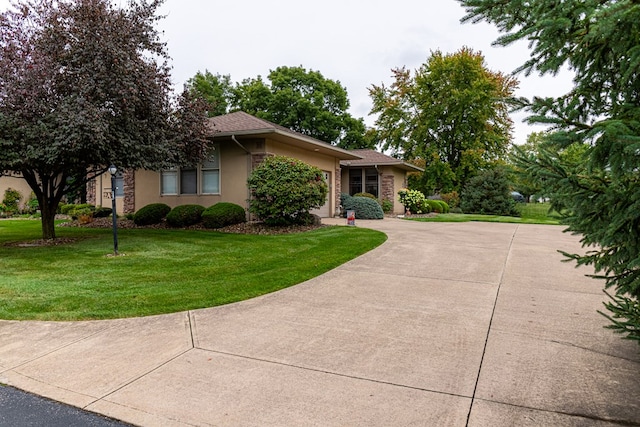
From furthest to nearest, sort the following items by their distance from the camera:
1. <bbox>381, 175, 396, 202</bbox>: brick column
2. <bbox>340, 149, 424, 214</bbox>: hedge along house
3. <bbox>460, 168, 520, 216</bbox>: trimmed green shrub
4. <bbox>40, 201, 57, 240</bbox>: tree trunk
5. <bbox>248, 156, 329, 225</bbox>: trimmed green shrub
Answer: <bbox>460, 168, 520, 216</bbox>: trimmed green shrub → <bbox>381, 175, 396, 202</bbox>: brick column → <bbox>340, 149, 424, 214</bbox>: hedge along house → <bbox>248, 156, 329, 225</bbox>: trimmed green shrub → <bbox>40, 201, 57, 240</bbox>: tree trunk

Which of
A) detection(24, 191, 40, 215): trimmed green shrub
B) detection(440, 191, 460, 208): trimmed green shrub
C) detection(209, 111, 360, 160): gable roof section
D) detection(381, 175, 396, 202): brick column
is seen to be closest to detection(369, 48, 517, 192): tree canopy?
detection(440, 191, 460, 208): trimmed green shrub

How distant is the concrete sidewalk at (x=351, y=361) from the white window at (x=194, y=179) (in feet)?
30.5

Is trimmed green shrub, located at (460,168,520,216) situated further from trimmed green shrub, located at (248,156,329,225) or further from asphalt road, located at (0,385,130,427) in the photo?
asphalt road, located at (0,385,130,427)

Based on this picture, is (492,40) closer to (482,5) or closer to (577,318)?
(482,5)

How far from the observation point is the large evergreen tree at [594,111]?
1.92 m

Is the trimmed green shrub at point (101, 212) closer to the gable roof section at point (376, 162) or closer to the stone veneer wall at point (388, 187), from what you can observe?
the gable roof section at point (376, 162)

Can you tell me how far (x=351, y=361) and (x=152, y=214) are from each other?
12.1 metres

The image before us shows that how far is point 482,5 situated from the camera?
2455 millimetres

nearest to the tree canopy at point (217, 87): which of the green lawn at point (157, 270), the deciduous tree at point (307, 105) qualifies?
the deciduous tree at point (307, 105)

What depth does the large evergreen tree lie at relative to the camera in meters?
1.92

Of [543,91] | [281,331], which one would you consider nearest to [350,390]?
[281,331]

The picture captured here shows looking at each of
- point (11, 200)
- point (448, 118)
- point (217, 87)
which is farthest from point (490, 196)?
point (11, 200)

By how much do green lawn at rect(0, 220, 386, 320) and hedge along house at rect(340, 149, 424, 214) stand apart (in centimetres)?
1044

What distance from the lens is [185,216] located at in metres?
12.5
